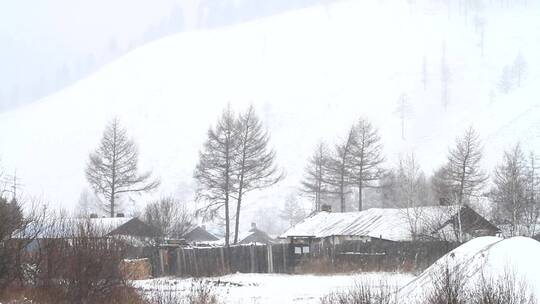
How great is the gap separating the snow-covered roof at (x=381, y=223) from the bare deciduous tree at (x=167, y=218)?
6.36 m

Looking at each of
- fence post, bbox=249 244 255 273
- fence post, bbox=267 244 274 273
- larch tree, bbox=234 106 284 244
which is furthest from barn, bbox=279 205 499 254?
larch tree, bbox=234 106 284 244

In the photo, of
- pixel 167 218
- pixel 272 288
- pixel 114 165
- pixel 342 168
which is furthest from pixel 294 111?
pixel 272 288

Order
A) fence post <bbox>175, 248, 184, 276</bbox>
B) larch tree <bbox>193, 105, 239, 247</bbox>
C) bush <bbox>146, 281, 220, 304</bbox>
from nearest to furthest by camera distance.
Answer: bush <bbox>146, 281, 220, 304</bbox>
fence post <bbox>175, 248, 184, 276</bbox>
larch tree <bbox>193, 105, 239, 247</bbox>

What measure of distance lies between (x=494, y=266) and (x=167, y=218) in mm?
30975

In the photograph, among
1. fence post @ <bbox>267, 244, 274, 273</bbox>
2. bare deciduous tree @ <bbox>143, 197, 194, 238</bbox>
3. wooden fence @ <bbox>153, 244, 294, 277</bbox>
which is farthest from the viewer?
bare deciduous tree @ <bbox>143, 197, 194, 238</bbox>

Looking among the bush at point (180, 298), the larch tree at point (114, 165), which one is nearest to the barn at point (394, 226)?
the larch tree at point (114, 165)

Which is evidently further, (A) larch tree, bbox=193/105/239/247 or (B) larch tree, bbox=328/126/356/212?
(B) larch tree, bbox=328/126/356/212

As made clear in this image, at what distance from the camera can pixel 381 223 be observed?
40875 millimetres

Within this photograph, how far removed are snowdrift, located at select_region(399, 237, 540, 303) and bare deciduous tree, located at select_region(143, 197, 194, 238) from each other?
91.0 feet

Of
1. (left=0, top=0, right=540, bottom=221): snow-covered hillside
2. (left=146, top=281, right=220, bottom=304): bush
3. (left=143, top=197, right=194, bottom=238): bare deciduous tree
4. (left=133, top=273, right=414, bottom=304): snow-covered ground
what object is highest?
(left=0, top=0, right=540, bottom=221): snow-covered hillside

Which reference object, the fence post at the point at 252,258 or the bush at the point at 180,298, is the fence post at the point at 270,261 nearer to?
the fence post at the point at 252,258

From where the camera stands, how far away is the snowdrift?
12.6 metres

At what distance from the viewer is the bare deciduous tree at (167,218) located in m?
41.7

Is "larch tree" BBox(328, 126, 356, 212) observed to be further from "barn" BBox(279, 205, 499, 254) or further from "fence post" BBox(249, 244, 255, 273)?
Result: "fence post" BBox(249, 244, 255, 273)
